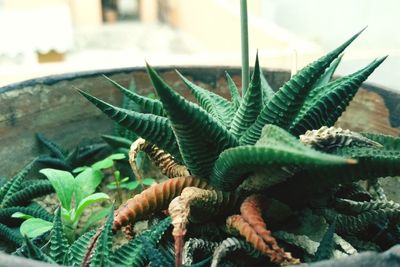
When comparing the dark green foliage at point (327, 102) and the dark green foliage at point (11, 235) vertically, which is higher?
the dark green foliage at point (327, 102)

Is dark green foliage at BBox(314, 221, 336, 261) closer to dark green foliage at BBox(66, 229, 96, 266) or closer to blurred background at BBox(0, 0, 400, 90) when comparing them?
dark green foliage at BBox(66, 229, 96, 266)

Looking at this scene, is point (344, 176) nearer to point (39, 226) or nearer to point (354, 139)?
point (354, 139)

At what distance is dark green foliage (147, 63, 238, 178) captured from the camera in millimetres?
545

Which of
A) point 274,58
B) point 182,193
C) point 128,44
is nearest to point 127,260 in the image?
point 182,193

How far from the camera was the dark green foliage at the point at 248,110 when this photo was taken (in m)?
0.64

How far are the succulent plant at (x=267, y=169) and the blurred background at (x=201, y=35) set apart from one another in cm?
30

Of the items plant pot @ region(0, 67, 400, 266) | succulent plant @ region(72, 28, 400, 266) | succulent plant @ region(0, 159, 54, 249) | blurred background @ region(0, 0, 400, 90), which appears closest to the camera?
succulent plant @ region(72, 28, 400, 266)

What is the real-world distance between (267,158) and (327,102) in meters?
0.20

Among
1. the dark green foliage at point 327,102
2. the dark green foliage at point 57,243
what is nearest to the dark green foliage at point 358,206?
the dark green foliage at point 327,102

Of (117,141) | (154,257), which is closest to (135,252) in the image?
(154,257)

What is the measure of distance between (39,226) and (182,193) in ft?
0.80

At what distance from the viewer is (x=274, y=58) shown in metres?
1.58

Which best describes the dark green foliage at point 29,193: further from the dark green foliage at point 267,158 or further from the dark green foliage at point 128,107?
the dark green foliage at point 267,158

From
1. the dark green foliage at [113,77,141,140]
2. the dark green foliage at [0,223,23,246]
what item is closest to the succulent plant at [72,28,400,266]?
the dark green foliage at [0,223,23,246]
